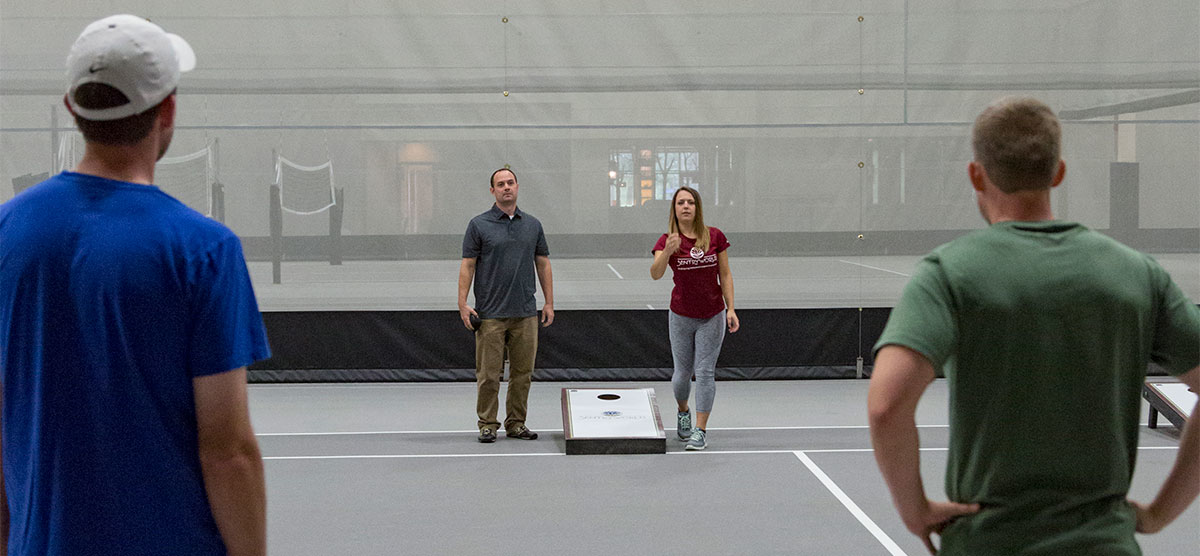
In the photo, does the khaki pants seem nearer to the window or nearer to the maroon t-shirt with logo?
the maroon t-shirt with logo

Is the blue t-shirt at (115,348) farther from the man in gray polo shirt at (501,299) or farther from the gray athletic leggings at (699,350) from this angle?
the man in gray polo shirt at (501,299)

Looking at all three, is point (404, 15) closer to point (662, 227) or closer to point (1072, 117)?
point (662, 227)

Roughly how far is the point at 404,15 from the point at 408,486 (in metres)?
4.99

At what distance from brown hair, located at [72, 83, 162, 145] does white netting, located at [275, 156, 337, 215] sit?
302 inches

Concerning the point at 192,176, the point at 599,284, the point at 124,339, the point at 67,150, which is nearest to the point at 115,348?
the point at 124,339

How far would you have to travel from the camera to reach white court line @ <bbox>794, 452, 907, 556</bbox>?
416 cm

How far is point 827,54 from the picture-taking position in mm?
9102

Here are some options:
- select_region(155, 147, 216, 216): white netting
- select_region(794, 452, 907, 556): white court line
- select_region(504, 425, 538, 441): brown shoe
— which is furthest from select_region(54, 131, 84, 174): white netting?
select_region(794, 452, 907, 556): white court line

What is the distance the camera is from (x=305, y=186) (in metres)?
9.02

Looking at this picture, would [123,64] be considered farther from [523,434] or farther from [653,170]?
[653,170]

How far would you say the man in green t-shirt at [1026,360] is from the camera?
4.89ft

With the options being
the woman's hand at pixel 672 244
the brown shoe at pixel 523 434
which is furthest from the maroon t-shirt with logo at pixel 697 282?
the brown shoe at pixel 523 434

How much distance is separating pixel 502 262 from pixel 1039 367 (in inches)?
198

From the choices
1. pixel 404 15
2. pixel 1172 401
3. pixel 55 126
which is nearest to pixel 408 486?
pixel 1172 401
